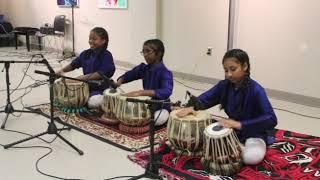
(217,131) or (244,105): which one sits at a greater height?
(244,105)

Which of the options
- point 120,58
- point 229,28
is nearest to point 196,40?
point 229,28

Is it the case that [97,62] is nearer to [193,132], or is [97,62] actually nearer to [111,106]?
[111,106]

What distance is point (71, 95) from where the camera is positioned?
4082mm

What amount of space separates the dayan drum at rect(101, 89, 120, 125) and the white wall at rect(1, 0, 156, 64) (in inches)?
118

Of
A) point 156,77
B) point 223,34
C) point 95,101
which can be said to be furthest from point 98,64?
point 223,34

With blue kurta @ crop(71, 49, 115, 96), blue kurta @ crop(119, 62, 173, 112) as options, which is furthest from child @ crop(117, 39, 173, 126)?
blue kurta @ crop(71, 49, 115, 96)

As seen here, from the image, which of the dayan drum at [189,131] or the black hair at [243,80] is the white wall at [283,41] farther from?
the dayan drum at [189,131]

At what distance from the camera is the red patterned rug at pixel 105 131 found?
10.8 feet

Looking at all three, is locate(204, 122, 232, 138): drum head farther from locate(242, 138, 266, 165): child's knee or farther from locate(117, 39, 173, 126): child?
locate(117, 39, 173, 126): child

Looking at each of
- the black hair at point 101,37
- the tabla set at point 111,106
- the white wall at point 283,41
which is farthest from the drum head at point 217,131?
the white wall at point 283,41

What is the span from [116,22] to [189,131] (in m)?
5.09

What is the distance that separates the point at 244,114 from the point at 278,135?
829mm

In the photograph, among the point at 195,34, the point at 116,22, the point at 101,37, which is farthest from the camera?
the point at 116,22

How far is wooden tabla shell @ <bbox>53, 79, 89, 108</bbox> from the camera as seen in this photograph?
4066mm
